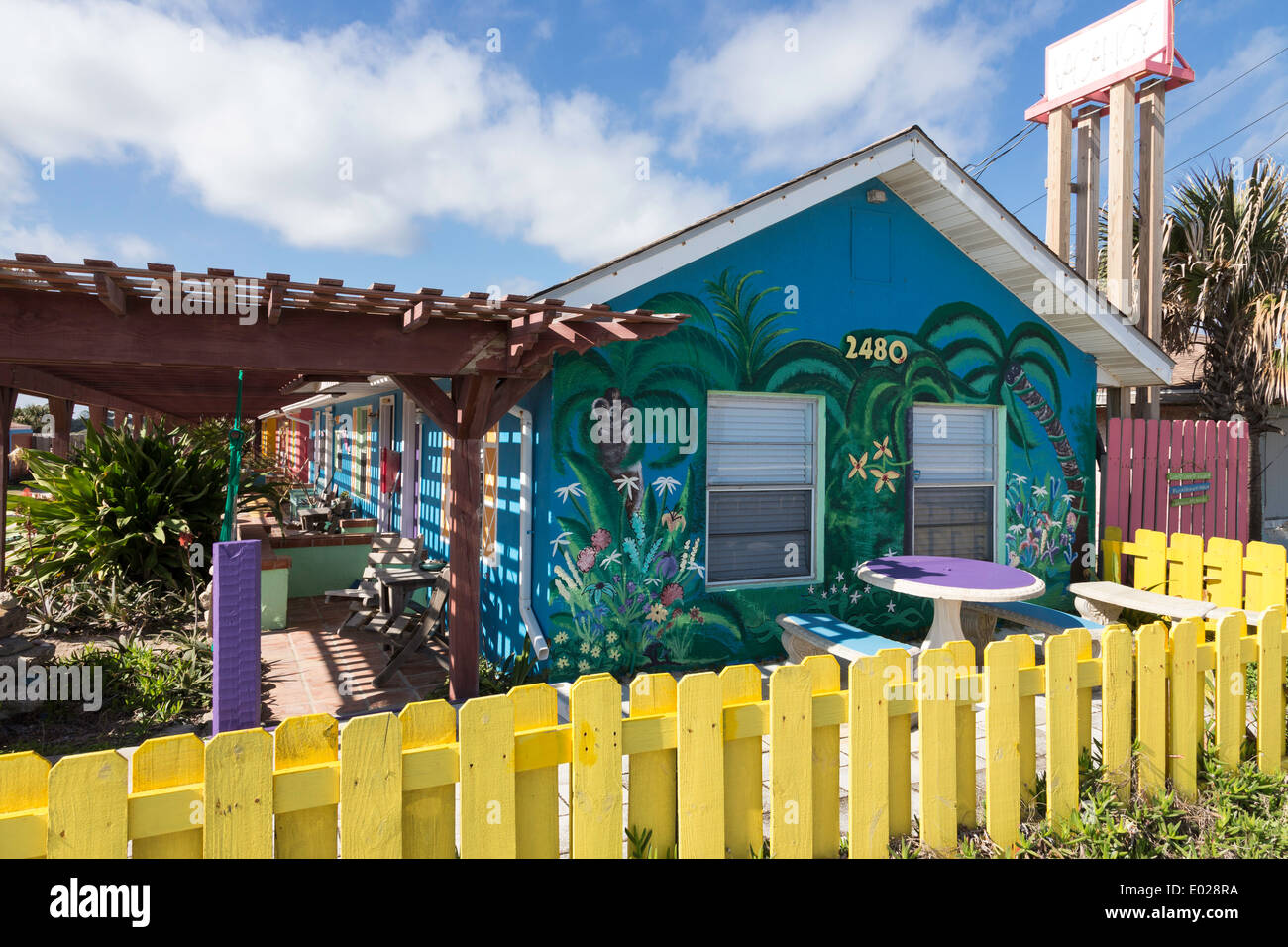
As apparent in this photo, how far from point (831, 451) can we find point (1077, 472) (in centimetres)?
334

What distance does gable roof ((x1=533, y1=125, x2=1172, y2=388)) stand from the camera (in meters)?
5.79

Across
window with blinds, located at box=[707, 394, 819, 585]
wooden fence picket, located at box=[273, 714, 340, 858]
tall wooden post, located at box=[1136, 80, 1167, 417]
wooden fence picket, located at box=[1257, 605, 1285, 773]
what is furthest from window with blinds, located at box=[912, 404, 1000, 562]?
wooden fence picket, located at box=[273, 714, 340, 858]

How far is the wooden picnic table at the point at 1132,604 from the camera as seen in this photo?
638 centimetres

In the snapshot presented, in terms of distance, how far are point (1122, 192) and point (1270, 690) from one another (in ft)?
23.9

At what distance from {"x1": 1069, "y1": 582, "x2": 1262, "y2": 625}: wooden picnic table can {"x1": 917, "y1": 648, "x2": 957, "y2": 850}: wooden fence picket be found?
159 inches

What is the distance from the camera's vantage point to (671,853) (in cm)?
285

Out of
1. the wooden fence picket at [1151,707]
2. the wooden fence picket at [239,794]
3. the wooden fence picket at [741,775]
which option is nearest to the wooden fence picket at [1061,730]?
the wooden fence picket at [1151,707]

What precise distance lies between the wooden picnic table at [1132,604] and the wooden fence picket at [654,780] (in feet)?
16.9

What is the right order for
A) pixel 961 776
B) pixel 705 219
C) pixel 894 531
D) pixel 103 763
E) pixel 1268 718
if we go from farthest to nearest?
1. pixel 894 531
2. pixel 705 219
3. pixel 1268 718
4. pixel 961 776
5. pixel 103 763

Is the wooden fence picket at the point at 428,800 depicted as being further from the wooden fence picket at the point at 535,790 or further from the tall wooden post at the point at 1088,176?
the tall wooden post at the point at 1088,176
